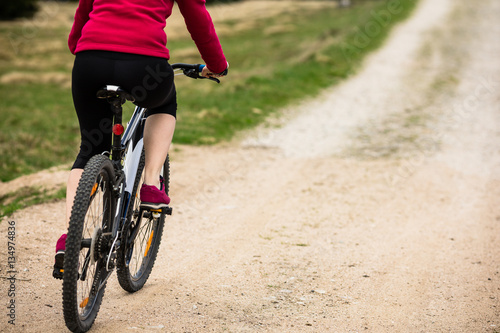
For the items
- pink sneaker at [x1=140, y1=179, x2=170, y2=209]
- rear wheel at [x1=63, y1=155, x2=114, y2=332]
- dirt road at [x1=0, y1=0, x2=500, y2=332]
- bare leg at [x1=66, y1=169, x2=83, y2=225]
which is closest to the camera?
rear wheel at [x1=63, y1=155, x2=114, y2=332]

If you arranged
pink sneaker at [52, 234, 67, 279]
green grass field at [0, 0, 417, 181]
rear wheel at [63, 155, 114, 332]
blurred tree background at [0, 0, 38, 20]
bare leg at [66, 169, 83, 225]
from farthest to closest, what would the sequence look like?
1. blurred tree background at [0, 0, 38, 20]
2. green grass field at [0, 0, 417, 181]
3. bare leg at [66, 169, 83, 225]
4. pink sneaker at [52, 234, 67, 279]
5. rear wheel at [63, 155, 114, 332]

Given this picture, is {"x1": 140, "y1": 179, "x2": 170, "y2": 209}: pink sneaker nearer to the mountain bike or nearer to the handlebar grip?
the mountain bike

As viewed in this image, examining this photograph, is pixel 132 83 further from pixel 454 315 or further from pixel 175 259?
pixel 454 315

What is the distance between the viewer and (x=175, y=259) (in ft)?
13.7

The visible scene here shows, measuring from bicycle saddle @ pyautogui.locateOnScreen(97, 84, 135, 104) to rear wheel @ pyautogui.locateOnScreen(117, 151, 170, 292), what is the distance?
0.64m

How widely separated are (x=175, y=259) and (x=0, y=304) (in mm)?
1433

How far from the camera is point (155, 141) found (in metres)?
3.11

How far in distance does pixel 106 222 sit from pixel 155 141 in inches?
23.2

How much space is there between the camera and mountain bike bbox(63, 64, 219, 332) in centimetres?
250

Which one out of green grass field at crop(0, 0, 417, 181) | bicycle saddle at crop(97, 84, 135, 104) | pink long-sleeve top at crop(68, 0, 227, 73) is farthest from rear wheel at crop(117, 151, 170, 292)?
Result: green grass field at crop(0, 0, 417, 181)

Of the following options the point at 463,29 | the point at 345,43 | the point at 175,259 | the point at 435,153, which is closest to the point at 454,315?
the point at 175,259

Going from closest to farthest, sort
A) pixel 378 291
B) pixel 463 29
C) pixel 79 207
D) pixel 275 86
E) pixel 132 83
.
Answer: pixel 79 207 → pixel 132 83 → pixel 378 291 → pixel 275 86 → pixel 463 29

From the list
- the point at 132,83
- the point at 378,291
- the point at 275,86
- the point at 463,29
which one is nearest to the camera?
the point at 132,83

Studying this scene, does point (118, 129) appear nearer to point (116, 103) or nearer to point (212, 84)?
point (116, 103)
